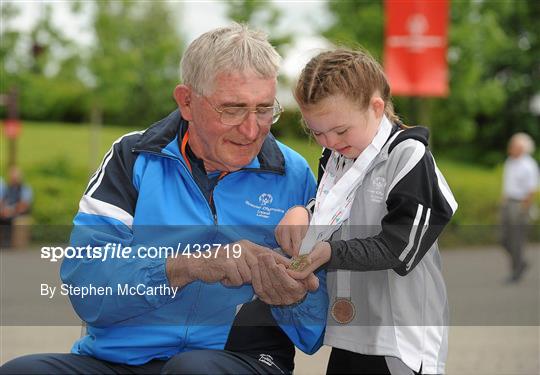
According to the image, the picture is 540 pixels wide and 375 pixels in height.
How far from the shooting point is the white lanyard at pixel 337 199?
2.86 m

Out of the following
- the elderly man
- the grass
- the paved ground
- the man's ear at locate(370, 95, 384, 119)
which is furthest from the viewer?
the grass

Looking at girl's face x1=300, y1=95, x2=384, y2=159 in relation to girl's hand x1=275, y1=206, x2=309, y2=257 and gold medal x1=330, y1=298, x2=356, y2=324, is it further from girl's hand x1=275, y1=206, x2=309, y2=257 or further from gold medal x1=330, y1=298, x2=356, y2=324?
gold medal x1=330, y1=298, x2=356, y2=324

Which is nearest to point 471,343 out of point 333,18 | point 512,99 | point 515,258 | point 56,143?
point 515,258

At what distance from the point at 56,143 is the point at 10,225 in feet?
40.0

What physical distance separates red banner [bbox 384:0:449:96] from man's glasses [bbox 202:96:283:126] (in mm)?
10334

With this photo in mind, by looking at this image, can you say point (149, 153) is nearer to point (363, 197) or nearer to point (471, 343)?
point (363, 197)

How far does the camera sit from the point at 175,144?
→ 304cm

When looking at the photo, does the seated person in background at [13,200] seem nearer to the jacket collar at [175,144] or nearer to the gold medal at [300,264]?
the jacket collar at [175,144]

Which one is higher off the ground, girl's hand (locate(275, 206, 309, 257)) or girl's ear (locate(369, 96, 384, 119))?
girl's ear (locate(369, 96, 384, 119))

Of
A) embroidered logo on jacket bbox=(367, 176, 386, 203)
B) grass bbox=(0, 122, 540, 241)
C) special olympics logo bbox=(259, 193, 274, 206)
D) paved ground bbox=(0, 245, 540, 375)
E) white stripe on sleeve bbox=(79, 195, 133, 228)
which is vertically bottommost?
grass bbox=(0, 122, 540, 241)

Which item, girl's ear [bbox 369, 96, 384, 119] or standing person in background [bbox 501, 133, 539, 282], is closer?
girl's ear [bbox 369, 96, 384, 119]

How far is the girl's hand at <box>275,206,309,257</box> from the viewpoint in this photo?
2850 millimetres

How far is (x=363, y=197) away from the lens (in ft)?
9.48

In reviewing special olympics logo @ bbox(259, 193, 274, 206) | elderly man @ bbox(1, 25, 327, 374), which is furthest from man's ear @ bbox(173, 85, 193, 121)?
special olympics logo @ bbox(259, 193, 274, 206)
